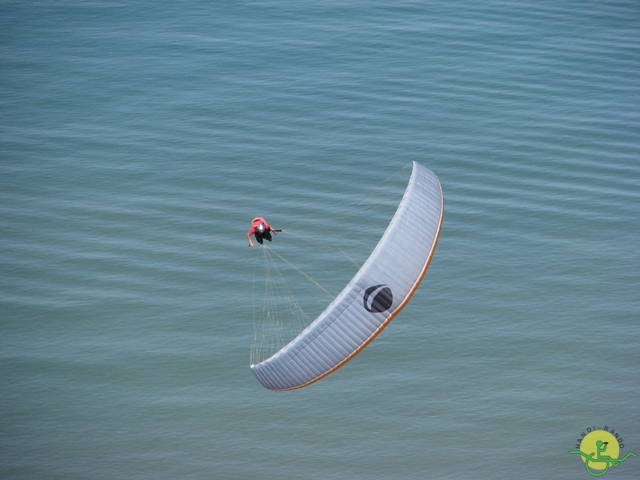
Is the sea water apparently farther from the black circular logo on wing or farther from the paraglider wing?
the black circular logo on wing

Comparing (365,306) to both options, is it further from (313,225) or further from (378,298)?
(313,225)

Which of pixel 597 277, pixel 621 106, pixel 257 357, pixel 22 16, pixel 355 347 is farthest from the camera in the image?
pixel 22 16

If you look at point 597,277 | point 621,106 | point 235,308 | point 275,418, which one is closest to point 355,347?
point 275,418

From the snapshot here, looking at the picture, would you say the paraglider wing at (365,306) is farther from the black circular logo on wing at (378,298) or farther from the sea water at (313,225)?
the sea water at (313,225)

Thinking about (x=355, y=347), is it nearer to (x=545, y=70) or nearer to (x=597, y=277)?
(x=597, y=277)

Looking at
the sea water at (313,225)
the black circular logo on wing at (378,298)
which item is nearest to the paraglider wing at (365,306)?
the black circular logo on wing at (378,298)

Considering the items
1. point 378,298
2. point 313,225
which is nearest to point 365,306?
point 378,298

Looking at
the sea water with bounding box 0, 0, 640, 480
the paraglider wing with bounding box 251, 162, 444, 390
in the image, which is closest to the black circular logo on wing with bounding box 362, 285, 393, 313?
the paraglider wing with bounding box 251, 162, 444, 390
